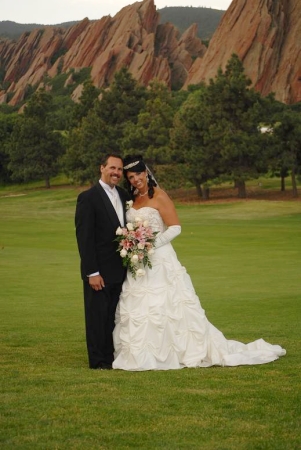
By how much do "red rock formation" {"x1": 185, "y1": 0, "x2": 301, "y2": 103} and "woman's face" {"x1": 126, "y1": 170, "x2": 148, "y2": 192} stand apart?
126 m

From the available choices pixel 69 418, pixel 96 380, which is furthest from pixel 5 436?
pixel 96 380

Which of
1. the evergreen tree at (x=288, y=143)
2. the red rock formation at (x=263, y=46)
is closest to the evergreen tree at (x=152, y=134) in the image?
the evergreen tree at (x=288, y=143)

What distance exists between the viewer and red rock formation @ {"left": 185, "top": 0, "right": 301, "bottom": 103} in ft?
451

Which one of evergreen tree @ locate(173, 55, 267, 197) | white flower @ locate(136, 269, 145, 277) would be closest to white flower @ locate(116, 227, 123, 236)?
Answer: white flower @ locate(136, 269, 145, 277)

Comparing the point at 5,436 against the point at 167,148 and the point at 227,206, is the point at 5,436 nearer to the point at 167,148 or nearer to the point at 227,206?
the point at 227,206

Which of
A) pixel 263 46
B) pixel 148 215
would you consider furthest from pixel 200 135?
pixel 263 46

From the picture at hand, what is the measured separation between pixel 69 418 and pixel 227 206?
176 ft

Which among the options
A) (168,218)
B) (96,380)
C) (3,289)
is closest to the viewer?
(96,380)

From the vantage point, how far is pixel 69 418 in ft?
21.6

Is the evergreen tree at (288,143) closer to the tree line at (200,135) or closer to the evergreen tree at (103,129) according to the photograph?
the tree line at (200,135)

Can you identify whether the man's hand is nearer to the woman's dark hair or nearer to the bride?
the bride

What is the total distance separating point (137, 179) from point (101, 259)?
980 millimetres

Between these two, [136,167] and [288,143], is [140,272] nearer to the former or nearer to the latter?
[136,167]

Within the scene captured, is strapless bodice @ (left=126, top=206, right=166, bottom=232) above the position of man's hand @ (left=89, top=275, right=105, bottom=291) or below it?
above
